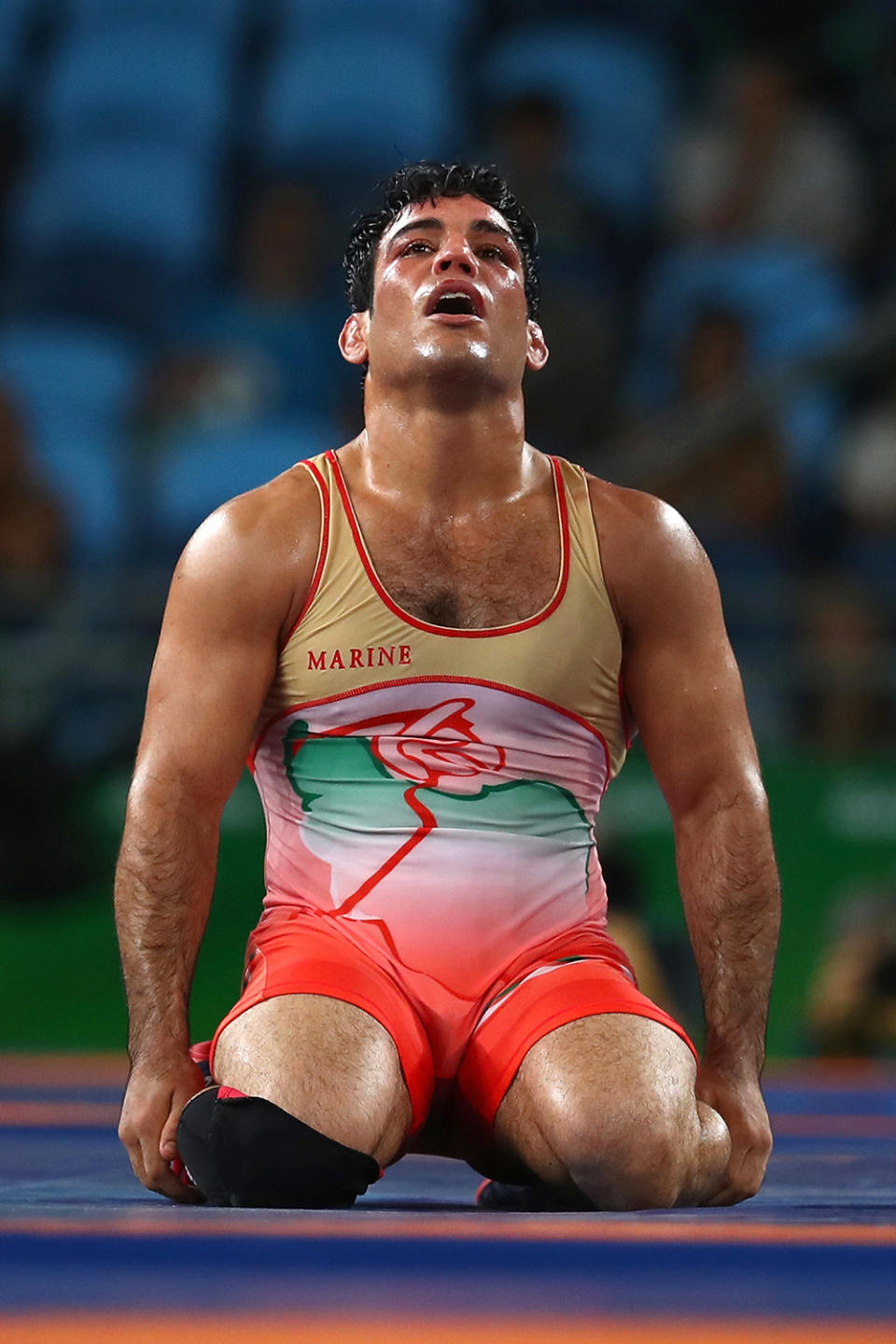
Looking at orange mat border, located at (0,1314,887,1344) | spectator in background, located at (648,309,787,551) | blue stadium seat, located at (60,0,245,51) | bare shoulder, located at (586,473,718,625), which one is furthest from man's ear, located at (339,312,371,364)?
blue stadium seat, located at (60,0,245,51)

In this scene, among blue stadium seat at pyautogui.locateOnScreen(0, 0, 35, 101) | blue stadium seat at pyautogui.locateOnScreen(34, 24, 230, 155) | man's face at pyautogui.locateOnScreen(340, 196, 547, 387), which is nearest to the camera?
man's face at pyautogui.locateOnScreen(340, 196, 547, 387)

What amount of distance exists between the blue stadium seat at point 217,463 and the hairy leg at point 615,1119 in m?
4.09

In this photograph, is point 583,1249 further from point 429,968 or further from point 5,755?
point 5,755

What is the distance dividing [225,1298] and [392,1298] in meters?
0.13

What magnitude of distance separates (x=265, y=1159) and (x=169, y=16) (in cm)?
824

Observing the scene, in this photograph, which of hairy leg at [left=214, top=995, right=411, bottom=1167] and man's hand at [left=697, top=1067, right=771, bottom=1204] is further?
man's hand at [left=697, top=1067, right=771, bottom=1204]

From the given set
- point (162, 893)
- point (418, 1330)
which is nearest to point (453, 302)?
point (162, 893)

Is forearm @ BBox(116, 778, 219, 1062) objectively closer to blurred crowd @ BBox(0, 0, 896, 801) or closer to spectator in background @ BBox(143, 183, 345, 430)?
blurred crowd @ BBox(0, 0, 896, 801)

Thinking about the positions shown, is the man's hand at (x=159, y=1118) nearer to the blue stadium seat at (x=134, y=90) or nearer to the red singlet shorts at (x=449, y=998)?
the red singlet shorts at (x=449, y=998)

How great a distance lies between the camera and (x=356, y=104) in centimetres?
873

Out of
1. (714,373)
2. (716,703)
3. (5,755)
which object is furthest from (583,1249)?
(714,373)

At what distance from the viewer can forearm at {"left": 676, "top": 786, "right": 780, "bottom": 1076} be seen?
2.54 meters

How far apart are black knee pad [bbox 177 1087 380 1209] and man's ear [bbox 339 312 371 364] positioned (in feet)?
4.06

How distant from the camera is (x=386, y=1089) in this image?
223cm
